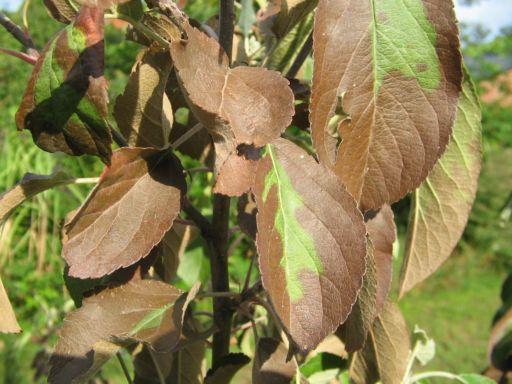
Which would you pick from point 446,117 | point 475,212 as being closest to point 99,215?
point 446,117

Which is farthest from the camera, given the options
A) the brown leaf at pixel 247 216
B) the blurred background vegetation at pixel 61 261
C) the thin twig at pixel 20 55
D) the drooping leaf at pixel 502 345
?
the blurred background vegetation at pixel 61 261

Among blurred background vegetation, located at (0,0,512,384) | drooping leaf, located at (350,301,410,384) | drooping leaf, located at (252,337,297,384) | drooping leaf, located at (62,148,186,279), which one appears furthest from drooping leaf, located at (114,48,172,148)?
blurred background vegetation, located at (0,0,512,384)

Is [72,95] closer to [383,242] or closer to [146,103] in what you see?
[146,103]

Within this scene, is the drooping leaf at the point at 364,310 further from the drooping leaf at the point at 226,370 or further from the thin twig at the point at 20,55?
the thin twig at the point at 20,55

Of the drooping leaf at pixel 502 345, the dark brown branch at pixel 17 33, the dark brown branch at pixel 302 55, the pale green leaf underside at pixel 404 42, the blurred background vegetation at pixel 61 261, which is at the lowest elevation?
the blurred background vegetation at pixel 61 261

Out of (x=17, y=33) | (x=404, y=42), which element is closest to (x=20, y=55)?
(x=17, y=33)

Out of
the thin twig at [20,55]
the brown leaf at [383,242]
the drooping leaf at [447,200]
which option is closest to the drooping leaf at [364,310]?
the brown leaf at [383,242]

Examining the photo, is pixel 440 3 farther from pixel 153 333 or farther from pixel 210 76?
pixel 153 333
